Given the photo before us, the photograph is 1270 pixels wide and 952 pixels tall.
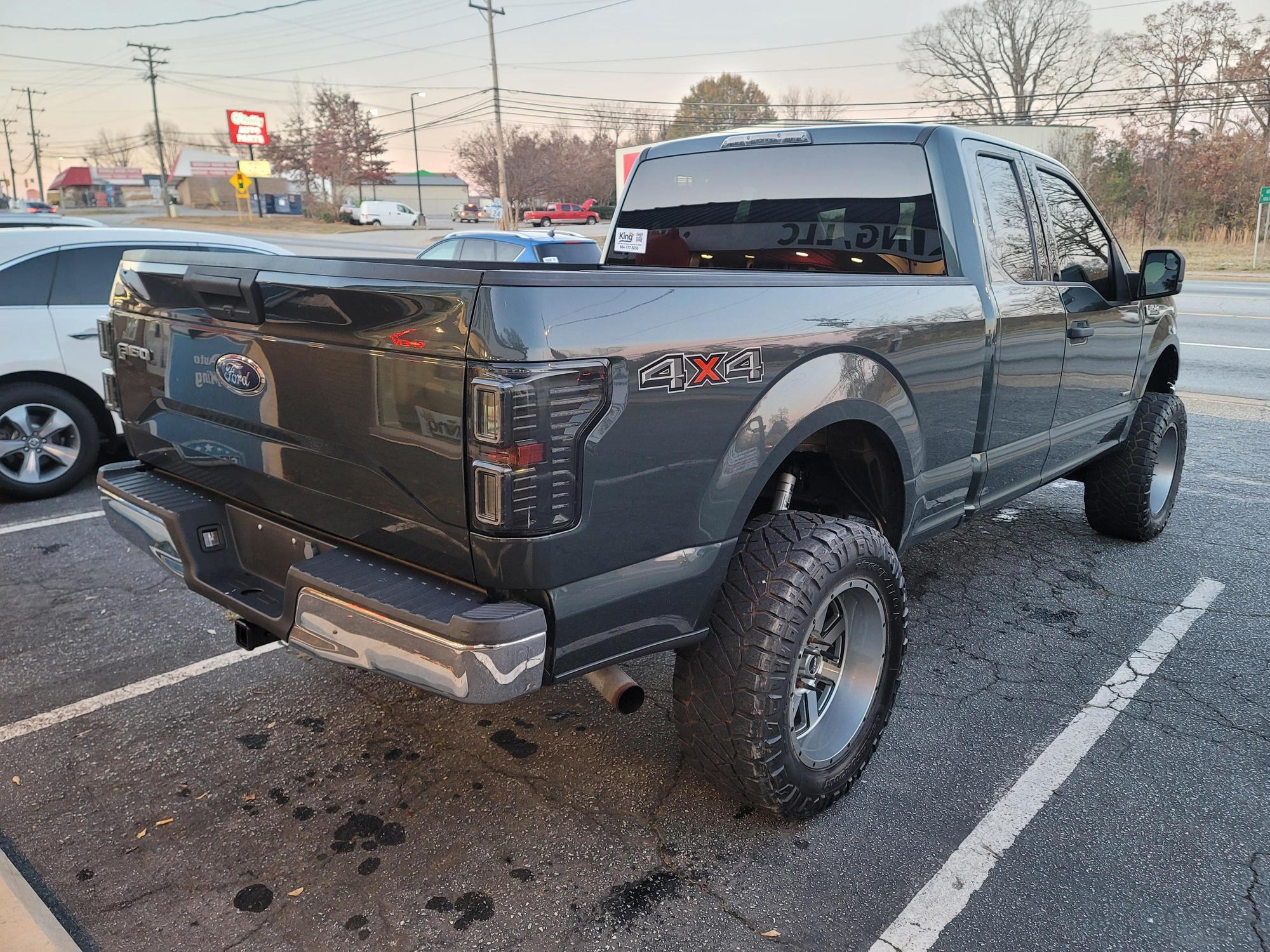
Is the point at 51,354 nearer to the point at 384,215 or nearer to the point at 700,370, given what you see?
the point at 700,370

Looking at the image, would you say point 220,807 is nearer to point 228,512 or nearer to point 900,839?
point 228,512

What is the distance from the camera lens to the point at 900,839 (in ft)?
8.75

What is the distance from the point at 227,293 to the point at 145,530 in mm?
841

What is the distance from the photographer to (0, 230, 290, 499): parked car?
567 centimetres

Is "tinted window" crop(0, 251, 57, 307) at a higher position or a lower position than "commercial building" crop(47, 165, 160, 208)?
lower

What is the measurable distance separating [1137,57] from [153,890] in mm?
56929

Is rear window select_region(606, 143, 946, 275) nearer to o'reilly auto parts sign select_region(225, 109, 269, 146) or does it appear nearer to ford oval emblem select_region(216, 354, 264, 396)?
ford oval emblem select_region(216, 354, 264, 396)

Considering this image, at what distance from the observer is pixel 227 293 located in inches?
96.1

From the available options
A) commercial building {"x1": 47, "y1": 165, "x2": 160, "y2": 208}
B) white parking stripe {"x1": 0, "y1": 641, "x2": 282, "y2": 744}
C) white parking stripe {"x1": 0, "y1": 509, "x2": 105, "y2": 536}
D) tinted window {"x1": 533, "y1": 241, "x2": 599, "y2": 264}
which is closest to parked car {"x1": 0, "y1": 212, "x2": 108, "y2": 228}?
white parking stripe {"x1": 0, "y1": 509, "x2": 105, "y2": 536}

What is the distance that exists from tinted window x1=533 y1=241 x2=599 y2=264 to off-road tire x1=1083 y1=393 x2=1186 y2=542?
7.65 m

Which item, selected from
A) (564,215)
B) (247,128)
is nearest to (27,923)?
(564,215)

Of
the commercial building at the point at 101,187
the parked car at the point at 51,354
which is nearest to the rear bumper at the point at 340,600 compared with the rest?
the parked car at the point at 51,354

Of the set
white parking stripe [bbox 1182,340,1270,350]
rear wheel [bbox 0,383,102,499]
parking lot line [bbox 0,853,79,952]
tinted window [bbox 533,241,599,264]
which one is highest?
tinted window [bbox 533,241,599,264]

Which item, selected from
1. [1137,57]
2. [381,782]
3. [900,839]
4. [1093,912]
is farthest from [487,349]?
[1137,57]
